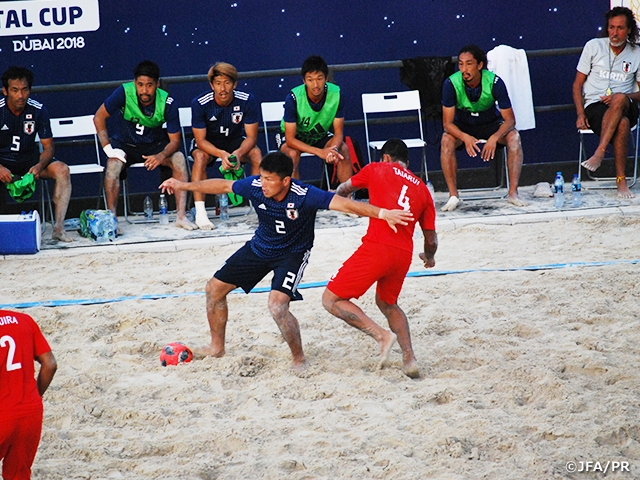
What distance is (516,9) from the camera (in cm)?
1080

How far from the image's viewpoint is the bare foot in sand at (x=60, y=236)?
8.77 meters

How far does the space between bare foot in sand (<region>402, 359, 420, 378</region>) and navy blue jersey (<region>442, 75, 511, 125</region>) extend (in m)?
4.98

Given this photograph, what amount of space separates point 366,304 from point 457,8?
5395mm

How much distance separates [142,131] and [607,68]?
16.7 ft

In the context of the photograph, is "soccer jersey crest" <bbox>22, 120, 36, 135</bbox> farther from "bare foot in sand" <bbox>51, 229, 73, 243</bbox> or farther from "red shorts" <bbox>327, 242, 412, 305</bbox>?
"red shorts" <bbox>327, 242, 412, 305</bbox>

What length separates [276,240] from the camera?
5465mm

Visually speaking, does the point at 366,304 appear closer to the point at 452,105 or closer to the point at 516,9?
the point at 452,105

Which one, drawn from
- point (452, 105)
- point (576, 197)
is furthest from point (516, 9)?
point (576, 197)

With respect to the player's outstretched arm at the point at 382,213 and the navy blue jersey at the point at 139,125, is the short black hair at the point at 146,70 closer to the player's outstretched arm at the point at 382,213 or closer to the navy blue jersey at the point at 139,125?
the navy blue jersey at the point at 139,125

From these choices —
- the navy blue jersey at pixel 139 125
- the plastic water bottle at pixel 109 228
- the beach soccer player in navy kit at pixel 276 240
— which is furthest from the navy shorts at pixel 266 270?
the navy blue jersey at pixel 139 125

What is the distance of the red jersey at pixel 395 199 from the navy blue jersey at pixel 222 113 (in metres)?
4.22

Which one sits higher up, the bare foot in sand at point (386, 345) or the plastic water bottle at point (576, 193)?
the plastic water bottle at point (576, 193)

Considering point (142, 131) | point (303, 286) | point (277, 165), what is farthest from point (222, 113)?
point (277, 165)

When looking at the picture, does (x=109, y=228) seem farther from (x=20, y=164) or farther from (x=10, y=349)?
(x=10, y=349)
